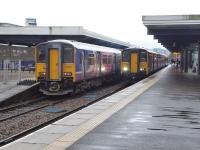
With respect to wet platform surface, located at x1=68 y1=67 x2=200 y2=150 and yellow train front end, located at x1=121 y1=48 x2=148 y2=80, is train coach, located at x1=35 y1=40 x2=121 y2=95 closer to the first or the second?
wet platform surface, located at x1=68 y1=67 x2=200 y2=150

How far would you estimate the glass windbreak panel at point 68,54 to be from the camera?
2277cm

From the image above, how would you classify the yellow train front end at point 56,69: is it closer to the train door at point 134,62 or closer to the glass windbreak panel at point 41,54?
the glass windbreak panel at point 41,54

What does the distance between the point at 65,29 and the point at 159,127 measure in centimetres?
3069

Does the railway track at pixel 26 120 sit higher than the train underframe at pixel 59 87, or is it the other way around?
the train underframe at pixel 59 87

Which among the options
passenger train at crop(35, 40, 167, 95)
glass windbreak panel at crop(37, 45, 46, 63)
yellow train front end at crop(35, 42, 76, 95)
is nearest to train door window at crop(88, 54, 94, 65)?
passenger train at crop(35, 40, 167, 95)

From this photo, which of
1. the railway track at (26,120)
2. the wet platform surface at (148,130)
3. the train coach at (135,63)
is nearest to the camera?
the wet platform surface at (148,130)

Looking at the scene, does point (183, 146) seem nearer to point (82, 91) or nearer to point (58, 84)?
point (58, 84)

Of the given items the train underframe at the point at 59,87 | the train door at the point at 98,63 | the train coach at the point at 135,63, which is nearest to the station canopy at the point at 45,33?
the train coach at the point at 135,63

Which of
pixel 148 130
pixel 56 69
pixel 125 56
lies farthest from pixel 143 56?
pixel 148 130

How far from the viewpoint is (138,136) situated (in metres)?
9.23

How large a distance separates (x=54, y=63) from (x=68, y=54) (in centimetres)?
88

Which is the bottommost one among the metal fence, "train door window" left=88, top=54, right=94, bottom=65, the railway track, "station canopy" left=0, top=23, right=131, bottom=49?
the railway track

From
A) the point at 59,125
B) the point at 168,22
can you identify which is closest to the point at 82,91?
the point at 168,22

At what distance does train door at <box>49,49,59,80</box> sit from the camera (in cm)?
2298
